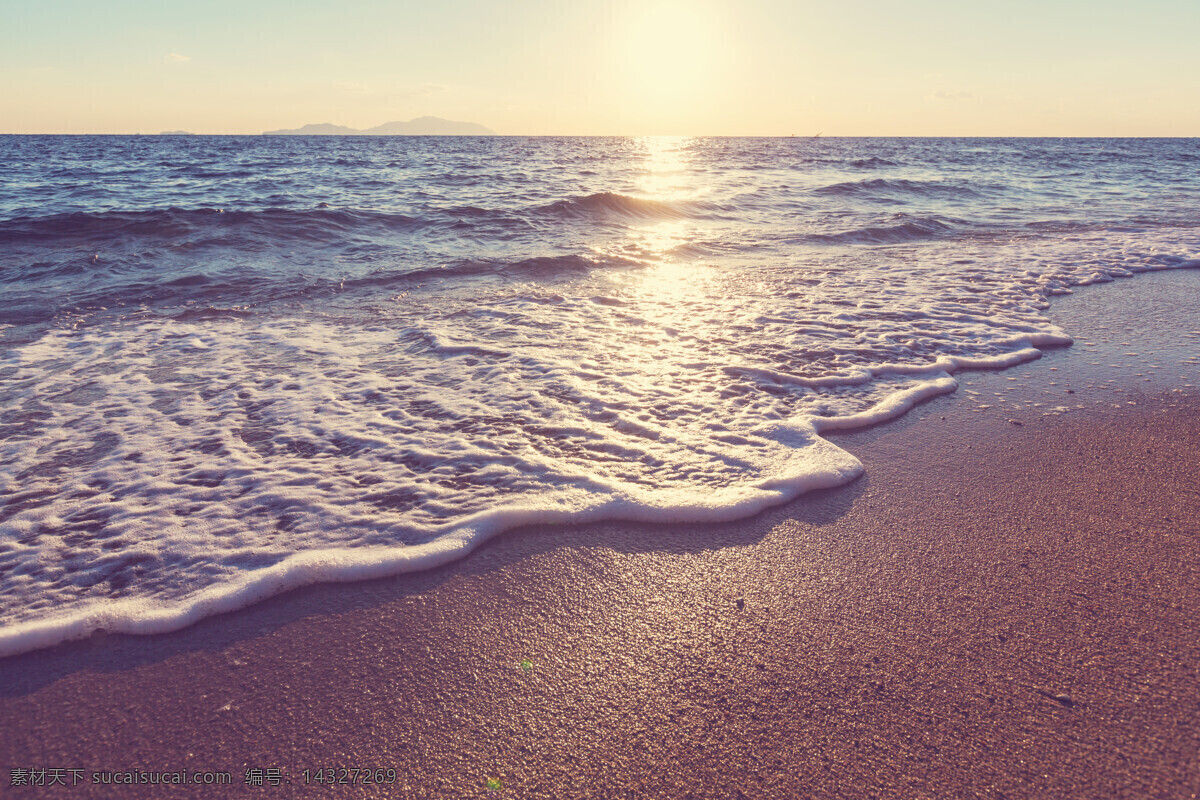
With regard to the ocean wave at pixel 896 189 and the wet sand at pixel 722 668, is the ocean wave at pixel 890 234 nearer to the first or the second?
the ocean wave at pixel 896 189

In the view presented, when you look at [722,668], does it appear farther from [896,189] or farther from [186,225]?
[896,189]

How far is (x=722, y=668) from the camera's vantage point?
6.48ft

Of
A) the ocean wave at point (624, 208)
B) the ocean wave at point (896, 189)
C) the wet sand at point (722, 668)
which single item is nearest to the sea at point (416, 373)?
the wet sand at point (722, 668)

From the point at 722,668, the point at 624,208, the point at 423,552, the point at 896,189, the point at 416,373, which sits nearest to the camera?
the point at 722,668

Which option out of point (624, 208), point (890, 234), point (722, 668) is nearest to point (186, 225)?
point (624, 208)

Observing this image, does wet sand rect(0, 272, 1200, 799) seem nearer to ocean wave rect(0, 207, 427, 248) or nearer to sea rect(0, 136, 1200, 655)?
sea rect(0, 136, 1200, 655)

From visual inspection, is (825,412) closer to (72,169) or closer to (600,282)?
(600,282)

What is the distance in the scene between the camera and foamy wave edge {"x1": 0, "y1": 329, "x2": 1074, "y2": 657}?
2.19m

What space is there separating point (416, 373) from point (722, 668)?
10.9 feet

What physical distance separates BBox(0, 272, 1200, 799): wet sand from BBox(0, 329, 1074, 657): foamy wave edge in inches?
2.6

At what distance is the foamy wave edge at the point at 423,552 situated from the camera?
86.3 inches

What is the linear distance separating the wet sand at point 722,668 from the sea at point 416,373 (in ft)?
0.89

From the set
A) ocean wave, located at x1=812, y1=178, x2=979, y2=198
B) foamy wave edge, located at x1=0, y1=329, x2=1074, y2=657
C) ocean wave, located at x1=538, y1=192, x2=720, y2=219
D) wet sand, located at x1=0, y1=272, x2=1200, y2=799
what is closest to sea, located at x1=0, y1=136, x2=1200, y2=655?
foamy wave edge, located at x1=0, y1=329, x2=1074, y2=657

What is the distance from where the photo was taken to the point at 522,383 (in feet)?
14.3
